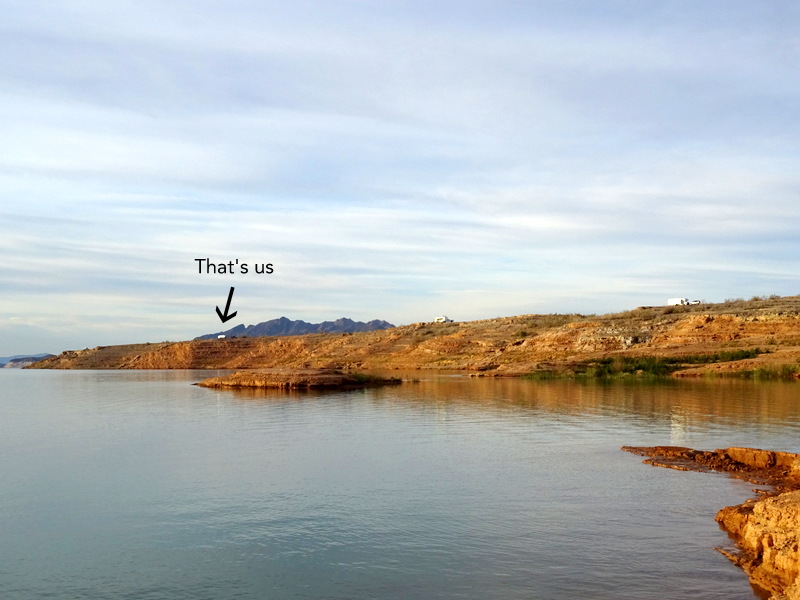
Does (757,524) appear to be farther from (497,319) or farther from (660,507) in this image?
(497,319)

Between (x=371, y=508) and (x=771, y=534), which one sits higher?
(x=771, y=534)

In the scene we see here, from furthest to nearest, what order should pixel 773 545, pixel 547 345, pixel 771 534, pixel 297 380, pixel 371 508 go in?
1. pixel 547 345
2. pixel 297 380
3. pixel 371 508
4. pixel 771 534
5. pixel 773 545

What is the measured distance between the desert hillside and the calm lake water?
122 ft

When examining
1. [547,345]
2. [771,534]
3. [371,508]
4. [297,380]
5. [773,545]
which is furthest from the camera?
[547,345]

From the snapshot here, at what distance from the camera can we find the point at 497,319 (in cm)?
11769

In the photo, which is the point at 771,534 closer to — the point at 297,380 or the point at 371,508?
the point at 371,508

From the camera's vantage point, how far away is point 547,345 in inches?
3381

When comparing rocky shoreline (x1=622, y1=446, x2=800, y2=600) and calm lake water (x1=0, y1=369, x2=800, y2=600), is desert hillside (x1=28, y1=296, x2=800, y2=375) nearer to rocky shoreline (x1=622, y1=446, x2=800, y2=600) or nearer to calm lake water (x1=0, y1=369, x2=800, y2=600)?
calm lake water (x1=0, y1=369, x2=800, y2=600)

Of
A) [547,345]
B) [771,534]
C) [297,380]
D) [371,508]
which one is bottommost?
[371,508]

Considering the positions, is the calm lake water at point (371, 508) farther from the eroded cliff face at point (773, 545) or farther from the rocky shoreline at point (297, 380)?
the rocky shoreline at point (297, 380)

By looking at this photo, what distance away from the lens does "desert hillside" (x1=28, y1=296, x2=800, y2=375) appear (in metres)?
66.9

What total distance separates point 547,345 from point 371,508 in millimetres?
73236

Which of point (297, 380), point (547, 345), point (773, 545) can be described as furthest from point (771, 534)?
point (547, 345)

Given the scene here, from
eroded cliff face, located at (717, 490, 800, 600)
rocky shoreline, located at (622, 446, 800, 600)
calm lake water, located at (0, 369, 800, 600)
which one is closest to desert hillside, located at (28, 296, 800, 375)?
calm lake water, located at (0, 369, 800, 600)
